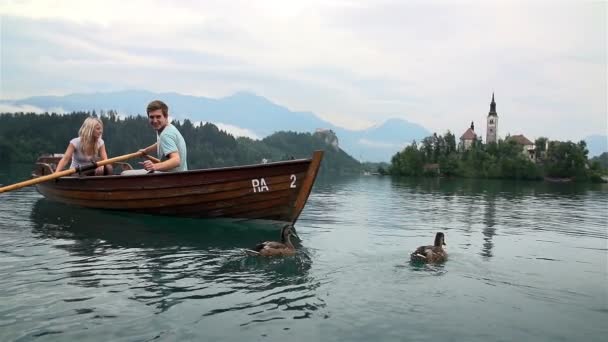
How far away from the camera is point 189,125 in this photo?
161 metres

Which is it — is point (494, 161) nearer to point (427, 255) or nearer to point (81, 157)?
point (81, 157)

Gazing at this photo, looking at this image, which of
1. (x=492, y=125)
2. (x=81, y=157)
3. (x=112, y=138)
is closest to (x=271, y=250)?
(x=81, y=157)

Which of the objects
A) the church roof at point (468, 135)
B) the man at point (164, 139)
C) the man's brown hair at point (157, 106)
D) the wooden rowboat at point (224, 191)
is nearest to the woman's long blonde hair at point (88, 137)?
the wooden rowboat at point (224, 191)

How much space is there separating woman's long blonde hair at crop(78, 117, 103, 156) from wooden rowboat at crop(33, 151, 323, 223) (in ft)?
2.28

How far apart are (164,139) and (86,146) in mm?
3084

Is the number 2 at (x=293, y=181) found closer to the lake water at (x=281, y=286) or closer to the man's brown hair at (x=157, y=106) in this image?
the lake water at (x=281, y=286)

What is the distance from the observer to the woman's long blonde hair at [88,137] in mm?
12742

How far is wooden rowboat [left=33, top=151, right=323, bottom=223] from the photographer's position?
11.7m

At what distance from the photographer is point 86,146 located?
1307 centimetres

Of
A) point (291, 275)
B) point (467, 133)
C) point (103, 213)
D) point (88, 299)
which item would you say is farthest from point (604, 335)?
point (467, 133)

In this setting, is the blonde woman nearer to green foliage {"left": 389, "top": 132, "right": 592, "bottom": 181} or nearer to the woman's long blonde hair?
the woman's long blonde hair

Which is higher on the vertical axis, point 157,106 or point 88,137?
point 157,106

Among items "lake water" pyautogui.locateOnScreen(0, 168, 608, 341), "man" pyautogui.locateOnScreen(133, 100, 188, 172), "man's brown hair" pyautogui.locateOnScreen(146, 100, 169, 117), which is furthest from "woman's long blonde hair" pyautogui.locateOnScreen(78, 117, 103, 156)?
"man's brown hair" pyautogui.locateOnScreen(146, 100, 169, 117)

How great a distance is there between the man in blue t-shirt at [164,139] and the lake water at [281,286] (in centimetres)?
149
